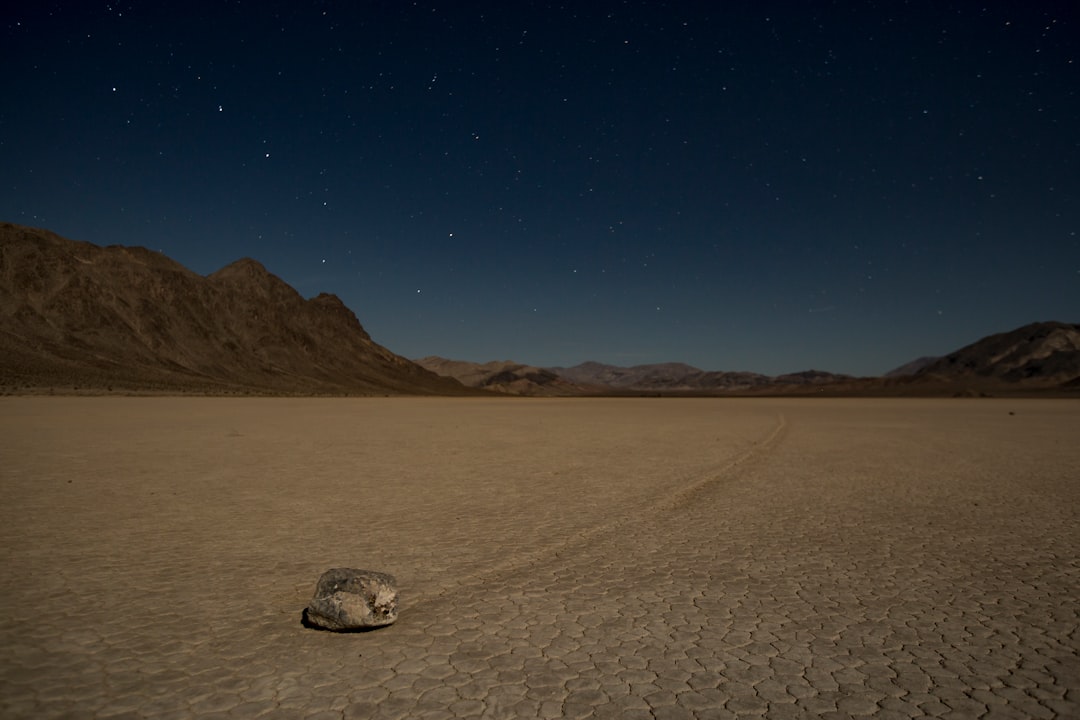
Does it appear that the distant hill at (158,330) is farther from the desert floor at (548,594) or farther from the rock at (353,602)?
the rock at (353,602)

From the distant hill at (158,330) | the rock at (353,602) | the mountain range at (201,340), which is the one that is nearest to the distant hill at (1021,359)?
the mountain range at (201,340)

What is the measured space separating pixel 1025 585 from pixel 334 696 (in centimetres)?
629

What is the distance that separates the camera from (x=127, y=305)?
3553 inches

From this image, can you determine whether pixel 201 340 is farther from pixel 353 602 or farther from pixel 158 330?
pixel 353 602

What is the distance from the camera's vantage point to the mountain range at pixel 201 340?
230 feet

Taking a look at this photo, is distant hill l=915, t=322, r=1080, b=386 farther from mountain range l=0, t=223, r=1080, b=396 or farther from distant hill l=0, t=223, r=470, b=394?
distant hill l=0, t=223, r=470, b=394

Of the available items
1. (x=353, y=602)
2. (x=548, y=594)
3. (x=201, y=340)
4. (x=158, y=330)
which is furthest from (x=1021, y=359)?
(x=353, y=602)

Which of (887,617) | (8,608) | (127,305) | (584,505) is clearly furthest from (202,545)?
(127,305)

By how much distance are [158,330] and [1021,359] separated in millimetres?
175634

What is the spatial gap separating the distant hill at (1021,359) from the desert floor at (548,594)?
145283 mm

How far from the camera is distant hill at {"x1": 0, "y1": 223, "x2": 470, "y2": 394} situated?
68312 millimetres

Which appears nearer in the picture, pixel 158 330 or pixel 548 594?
pixel 548 594

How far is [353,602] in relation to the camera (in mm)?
4695

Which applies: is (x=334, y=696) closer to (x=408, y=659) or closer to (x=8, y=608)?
(x=408, y=659)
